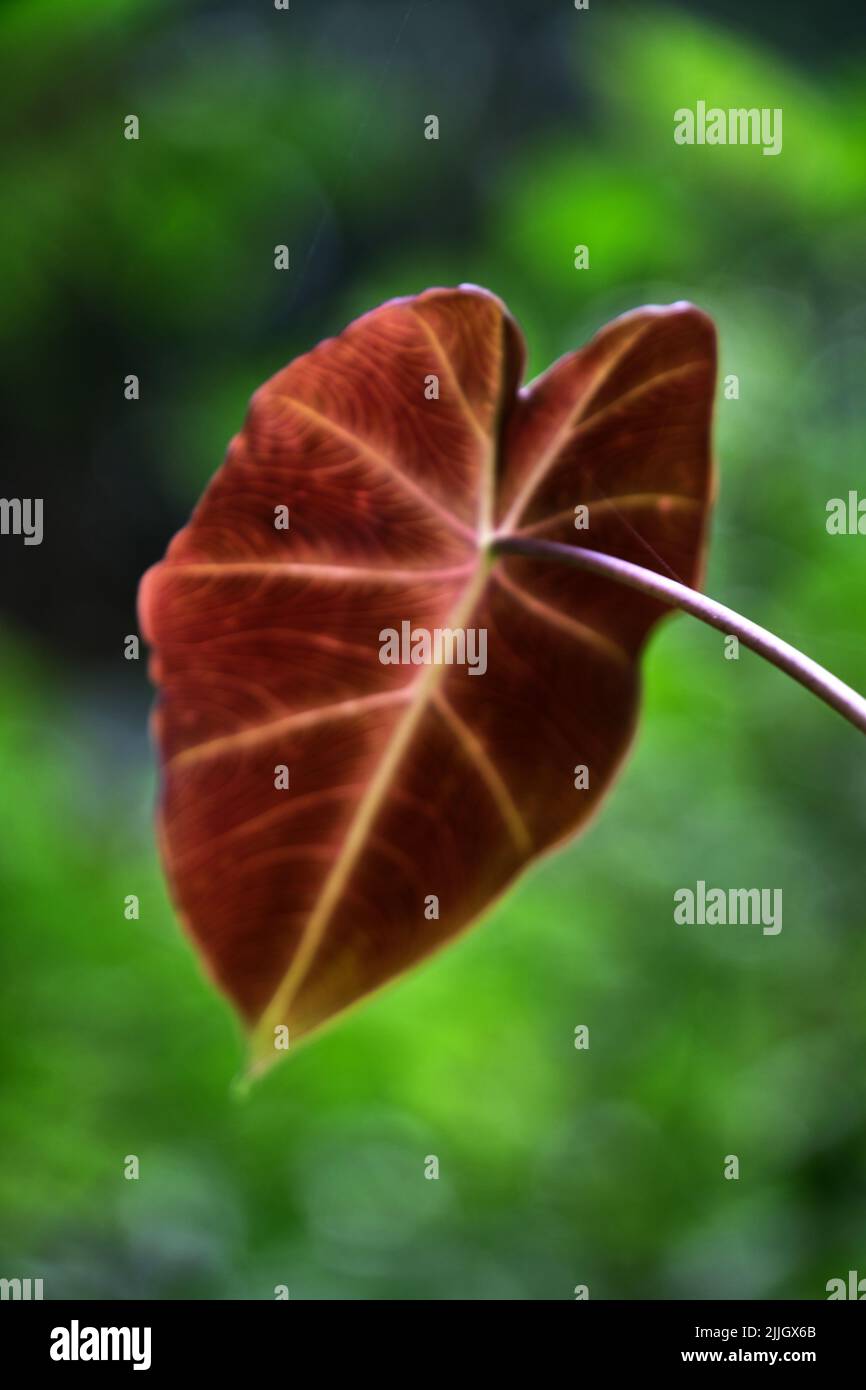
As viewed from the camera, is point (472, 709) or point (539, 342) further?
point (539, 342)

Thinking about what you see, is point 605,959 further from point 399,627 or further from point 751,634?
point 751,634

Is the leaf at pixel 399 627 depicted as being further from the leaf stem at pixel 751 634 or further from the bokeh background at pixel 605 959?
the bokeh background at pixel 605 959

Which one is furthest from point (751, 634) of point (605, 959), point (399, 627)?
point (605, 959)

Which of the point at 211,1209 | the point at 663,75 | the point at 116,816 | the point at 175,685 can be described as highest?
the point at 663,75

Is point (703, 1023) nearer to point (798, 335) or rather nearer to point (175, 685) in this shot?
point (798, 335)

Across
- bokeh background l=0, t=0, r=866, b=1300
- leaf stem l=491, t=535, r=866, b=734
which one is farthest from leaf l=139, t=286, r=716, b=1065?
bokeh background l=0, t=0, r=866, b=1300

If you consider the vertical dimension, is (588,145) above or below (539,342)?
above

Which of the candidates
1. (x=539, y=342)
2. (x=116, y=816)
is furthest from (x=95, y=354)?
(x=539, y=342)
